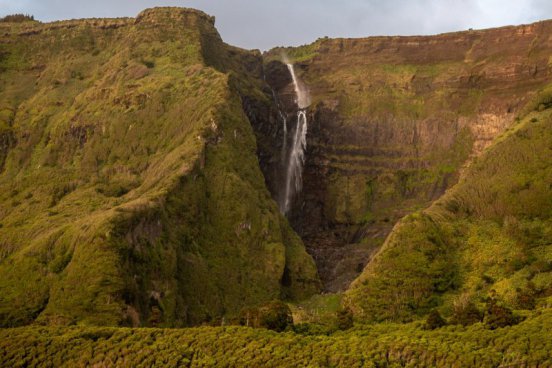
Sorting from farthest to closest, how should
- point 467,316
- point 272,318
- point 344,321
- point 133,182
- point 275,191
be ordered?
point 275,191 < point 133,182 < point 344,321 < point 272,318 < point 467,316

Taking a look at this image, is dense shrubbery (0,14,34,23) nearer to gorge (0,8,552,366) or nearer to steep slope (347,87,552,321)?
gorge (0,8,552,366)

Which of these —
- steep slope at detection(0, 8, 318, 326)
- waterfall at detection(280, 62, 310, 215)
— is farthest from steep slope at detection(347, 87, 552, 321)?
waterfall at detection(280, 62, 310, 215)

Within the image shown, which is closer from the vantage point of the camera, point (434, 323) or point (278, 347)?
point (278, 347)

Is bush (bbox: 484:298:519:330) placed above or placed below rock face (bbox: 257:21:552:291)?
below

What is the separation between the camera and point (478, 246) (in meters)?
76.2

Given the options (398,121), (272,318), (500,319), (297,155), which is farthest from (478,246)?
(297,155)

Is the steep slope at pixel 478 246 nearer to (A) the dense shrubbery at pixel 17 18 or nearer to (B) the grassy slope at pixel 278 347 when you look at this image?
(B) the grassy slope at pixel 278 347

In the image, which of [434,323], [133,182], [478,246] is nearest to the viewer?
[434,323]

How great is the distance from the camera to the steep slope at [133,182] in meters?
74.1

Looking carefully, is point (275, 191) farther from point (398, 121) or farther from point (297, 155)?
point (398, 121)

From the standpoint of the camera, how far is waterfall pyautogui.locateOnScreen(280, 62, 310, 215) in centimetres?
12338

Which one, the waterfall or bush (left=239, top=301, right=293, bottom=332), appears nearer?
bush (left=239, top=301, right=293, bottom=332)

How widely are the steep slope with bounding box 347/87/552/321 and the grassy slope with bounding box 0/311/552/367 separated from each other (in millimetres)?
11342

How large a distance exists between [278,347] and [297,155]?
75771 millimetres
